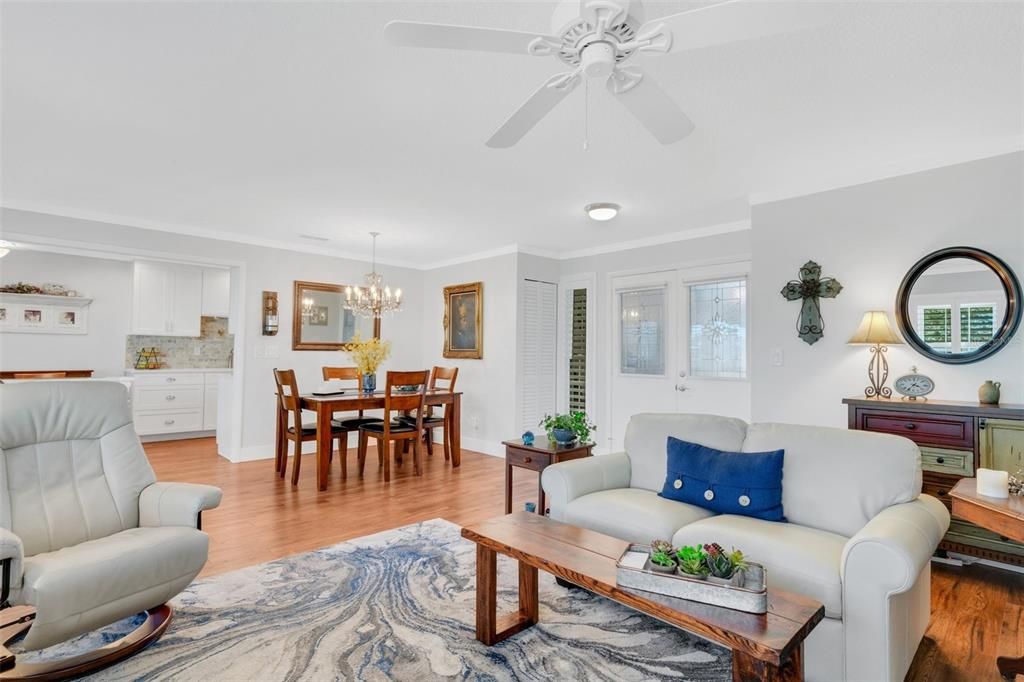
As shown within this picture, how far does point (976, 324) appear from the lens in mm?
3014

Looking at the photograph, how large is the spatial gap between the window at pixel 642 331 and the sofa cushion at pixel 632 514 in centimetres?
284

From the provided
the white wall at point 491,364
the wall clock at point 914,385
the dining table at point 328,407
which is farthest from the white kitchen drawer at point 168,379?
the wall clock at point 914,385

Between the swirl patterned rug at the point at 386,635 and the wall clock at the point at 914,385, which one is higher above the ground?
the wall clock at the point at 914,385

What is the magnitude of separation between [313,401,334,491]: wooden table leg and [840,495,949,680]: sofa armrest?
3.67m

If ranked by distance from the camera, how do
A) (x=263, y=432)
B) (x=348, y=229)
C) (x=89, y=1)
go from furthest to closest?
(x=263, y=432)
(x=348, y=229)
(x=89, y=1)

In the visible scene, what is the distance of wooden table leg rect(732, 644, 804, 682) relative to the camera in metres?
1.35

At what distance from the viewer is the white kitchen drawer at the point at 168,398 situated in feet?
21.0

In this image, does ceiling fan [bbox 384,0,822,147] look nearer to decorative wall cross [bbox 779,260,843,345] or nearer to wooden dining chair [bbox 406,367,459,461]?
decorative wall cross [bbox 779,260,843,345]

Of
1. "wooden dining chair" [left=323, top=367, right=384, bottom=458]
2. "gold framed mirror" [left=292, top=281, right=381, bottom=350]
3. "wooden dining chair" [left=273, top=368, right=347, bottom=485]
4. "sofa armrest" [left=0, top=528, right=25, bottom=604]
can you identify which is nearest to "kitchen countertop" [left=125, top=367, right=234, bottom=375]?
"gold framed mirror" [left=292, top=281, right=381, bottom=350]

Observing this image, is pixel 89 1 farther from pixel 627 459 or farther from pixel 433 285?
pixel 433 285

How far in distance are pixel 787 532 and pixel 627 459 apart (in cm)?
97

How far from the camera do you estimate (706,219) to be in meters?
4.60

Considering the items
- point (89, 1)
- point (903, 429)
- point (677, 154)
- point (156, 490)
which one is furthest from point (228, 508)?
point (903, 429)

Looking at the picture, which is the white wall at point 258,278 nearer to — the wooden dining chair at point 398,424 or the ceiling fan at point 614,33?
the wooden dining chair at point 398,424
